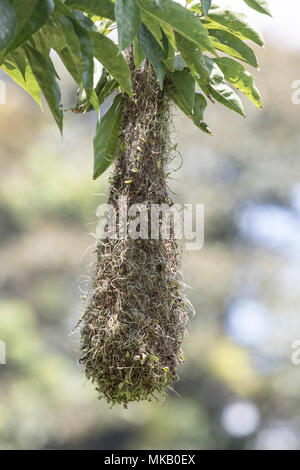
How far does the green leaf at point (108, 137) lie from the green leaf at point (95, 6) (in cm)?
41

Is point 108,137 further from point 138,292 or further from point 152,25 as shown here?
point 152,25

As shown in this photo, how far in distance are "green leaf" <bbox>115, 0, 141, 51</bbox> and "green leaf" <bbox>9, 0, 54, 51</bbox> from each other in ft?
0.28

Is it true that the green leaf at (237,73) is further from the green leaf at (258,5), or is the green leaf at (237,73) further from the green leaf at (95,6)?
the green leaf at (95,6)

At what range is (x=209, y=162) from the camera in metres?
4.41

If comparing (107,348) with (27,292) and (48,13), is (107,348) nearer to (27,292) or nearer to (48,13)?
(48,13)

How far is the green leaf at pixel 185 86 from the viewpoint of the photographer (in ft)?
3.72

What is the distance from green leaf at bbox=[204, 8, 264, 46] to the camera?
1168mm

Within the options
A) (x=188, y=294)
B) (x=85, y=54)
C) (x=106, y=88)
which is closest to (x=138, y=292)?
(x=106, y=88)

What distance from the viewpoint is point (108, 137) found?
1.28 meters

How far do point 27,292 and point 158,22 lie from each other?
348 centimetres

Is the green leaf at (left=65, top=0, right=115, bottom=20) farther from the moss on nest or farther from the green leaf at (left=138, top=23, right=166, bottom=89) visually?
the moss on nest

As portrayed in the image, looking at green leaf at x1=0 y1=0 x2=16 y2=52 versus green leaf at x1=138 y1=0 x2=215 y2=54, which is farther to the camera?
green leaf at x1=138 y1=0 x2=215 y2=54

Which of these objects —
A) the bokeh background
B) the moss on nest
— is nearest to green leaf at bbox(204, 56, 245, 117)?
the moss on nest
